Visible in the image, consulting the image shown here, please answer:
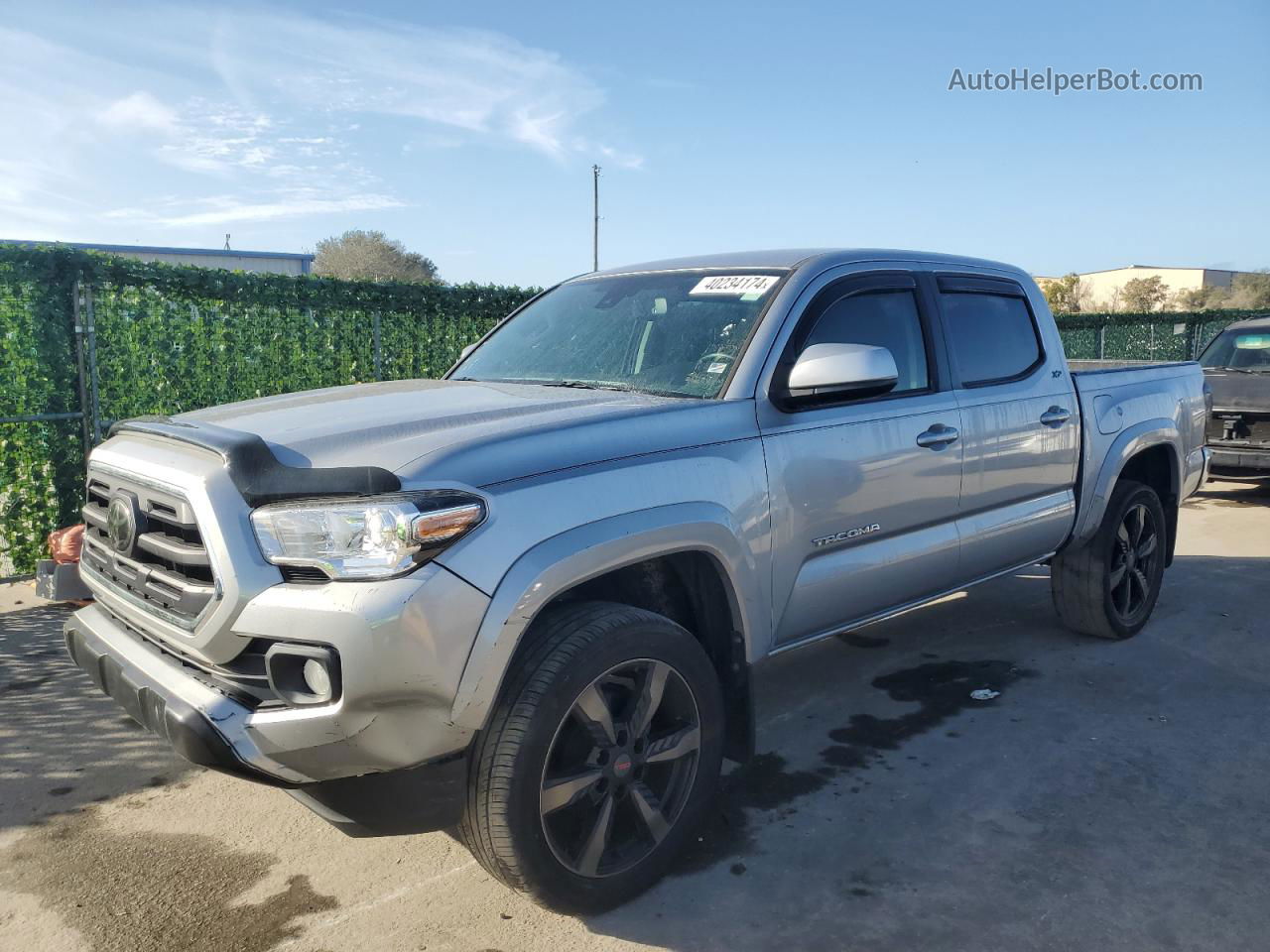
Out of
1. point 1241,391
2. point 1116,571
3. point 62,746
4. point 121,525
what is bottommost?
point 62,746

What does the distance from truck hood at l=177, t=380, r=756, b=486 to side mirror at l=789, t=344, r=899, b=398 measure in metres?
0.21

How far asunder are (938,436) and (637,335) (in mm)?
1245

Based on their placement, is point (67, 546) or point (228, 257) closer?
point (67, 546)

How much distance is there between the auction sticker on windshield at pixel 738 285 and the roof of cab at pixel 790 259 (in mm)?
98

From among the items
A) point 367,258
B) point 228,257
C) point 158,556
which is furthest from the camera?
point 367,258

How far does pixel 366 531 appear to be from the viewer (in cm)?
235

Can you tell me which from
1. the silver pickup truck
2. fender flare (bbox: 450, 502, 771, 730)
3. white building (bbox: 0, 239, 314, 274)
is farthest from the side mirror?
white building (bbox: 0, 239, 314, 274)

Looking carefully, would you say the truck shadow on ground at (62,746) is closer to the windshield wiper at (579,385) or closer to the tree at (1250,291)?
the windshield wiper at (579,385)

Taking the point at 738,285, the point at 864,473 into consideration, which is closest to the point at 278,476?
the point at 738,285

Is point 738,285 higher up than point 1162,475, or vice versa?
point 738,285

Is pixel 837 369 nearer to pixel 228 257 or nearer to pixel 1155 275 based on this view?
pixel 228 257

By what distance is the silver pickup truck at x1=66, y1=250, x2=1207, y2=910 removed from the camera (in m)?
2.35

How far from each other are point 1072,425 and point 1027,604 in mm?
1804

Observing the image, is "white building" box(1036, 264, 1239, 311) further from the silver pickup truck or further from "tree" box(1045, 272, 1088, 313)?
→ the silver pickup truck
